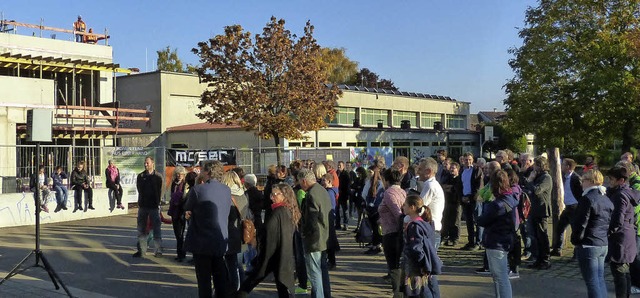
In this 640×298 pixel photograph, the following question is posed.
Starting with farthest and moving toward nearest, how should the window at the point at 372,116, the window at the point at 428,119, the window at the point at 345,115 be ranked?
the window at the point at 428,119 < the window at the point at 372,116 < the window at the point at 345,115

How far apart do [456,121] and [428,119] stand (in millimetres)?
5356

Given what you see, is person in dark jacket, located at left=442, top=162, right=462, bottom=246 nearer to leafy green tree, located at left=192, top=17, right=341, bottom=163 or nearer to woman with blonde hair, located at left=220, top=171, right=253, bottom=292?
woman with blonde hair, located at left=220, top=171, right=253, bottom=292

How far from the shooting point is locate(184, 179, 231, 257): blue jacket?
263 inches

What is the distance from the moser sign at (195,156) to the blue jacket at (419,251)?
52.7ft

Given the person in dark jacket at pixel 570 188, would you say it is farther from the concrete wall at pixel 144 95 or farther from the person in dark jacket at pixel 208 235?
the concrete wall at pixel 144 95

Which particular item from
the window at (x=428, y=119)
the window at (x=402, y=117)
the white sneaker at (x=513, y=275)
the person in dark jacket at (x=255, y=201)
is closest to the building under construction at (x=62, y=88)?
the person in dark jacket at (x=255, y=201)

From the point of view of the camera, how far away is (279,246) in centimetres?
657

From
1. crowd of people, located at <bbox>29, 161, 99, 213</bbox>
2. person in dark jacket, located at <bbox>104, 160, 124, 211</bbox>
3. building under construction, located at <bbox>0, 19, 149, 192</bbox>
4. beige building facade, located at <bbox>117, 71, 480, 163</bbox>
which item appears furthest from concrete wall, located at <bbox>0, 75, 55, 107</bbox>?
beige building facade, located at <bbox>117, 71, 480, 163</bbox>

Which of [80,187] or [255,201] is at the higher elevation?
[255,201]

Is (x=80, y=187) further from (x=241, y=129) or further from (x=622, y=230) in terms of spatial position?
(x=241, y=129)

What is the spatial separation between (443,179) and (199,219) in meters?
6.62

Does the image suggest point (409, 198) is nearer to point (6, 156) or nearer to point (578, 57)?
point (6, 156)

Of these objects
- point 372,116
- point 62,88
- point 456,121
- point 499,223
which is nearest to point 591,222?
point 499,223

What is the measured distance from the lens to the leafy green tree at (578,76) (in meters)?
30.8
